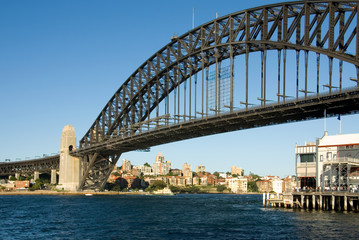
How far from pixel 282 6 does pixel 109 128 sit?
189ft

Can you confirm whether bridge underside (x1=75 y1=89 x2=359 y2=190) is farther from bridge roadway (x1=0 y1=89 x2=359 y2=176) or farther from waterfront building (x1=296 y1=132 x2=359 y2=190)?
waterfront building (x1=296 y1=132 x2=359 y2=190)

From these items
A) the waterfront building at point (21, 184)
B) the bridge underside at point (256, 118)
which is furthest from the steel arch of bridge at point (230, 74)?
the waterfront building at point (21, 184)

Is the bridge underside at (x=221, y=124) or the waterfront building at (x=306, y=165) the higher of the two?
the bridge underside at (x=221, y=124)

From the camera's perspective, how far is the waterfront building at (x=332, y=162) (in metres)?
58.6

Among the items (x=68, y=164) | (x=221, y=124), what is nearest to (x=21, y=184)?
(x=68, y=164)

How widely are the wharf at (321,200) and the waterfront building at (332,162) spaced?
1.08 metres

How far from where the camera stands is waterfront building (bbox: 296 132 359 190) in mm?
58562

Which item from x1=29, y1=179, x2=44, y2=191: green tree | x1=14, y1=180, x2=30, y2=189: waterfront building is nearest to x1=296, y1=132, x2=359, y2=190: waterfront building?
x1=29, y1=179, x2=44, y2=191: green tree

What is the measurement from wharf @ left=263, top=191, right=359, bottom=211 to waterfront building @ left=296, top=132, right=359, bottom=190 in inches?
42.5

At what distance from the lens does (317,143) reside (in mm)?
63969

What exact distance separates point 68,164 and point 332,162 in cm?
8292

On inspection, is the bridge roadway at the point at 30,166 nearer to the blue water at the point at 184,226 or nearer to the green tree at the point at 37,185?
the green tree at the point at 37,185

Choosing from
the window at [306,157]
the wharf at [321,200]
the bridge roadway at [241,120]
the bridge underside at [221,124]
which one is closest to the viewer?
the wharf at [321,200]

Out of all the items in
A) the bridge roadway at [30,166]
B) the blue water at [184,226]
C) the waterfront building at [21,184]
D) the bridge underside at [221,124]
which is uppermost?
the bridge underside at [221,124]
